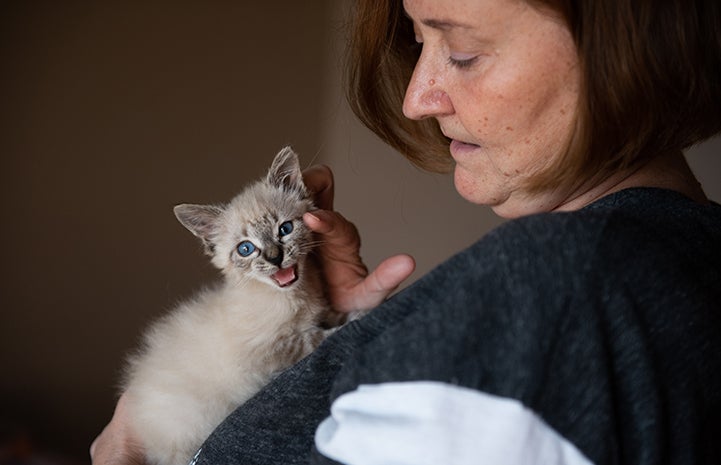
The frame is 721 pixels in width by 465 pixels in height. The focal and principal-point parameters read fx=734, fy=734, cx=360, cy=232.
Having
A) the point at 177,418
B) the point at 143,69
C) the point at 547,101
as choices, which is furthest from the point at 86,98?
the point at 547,101

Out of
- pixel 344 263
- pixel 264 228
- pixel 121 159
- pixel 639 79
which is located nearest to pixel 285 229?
pixel 264 228

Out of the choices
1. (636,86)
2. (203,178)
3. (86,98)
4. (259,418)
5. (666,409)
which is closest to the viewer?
(666,409)

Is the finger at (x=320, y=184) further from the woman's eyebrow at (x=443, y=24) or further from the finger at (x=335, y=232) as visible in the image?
the woman's eyebrow at (x=443, y=24)

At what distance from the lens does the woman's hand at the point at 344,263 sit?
1398mm

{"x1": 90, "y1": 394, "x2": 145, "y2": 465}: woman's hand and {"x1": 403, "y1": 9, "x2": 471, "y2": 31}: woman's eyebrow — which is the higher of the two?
{"x1": 403, "y1": 9, "x2": 471, "y2": 31}: woman's eyebrow

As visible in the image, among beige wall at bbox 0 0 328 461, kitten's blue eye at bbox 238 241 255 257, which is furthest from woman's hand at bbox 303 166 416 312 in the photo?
beige wall at bbox 0 0 328 461

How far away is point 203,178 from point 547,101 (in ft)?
6.87

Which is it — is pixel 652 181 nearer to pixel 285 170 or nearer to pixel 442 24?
pixel 442 24

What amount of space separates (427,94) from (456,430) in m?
0.54

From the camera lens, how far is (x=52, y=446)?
8.93 ft

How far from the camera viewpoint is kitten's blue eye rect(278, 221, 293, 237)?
1.54 m

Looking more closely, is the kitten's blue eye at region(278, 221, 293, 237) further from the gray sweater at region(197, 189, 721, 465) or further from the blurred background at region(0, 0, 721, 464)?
the blurred background at region(0, 0, 721, 464)

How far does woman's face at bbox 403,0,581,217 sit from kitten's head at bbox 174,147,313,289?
1.69ft

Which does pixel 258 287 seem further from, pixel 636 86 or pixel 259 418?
pixel 636 86
